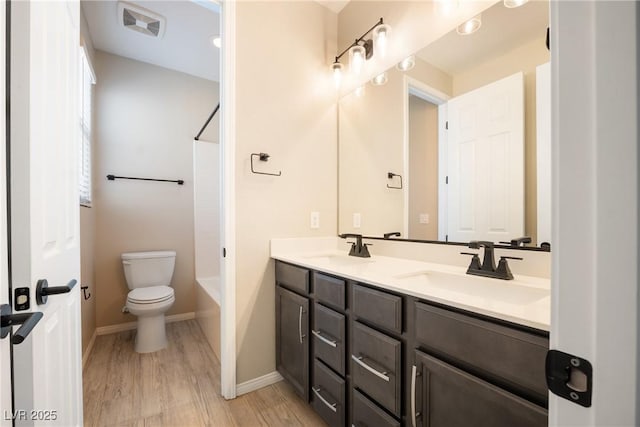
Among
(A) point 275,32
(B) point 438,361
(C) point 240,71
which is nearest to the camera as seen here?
(B) point 438,361

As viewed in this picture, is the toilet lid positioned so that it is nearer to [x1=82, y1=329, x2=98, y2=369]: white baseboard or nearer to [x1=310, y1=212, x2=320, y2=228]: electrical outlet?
[x1=82, y1=329, x2=98, y2=369]: white baseboard

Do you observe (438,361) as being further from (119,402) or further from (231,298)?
(119,402)

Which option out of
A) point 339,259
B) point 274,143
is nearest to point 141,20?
point 274,143

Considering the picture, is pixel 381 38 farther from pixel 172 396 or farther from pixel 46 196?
pixel 172 396

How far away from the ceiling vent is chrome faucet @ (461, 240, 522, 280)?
2.81 m

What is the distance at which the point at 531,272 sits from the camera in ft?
3.78

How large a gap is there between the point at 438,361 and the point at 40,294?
3.76 feet

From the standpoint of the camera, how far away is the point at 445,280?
4.18 feet

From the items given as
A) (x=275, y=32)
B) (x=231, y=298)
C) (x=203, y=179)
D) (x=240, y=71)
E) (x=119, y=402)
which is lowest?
(x=119, y=402)

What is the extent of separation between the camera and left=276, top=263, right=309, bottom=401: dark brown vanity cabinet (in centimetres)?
154

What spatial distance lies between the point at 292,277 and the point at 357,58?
5.11ft

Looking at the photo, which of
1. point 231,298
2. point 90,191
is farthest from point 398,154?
point 90,191

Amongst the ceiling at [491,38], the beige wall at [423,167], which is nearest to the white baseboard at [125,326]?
the beige wall at [423,167]

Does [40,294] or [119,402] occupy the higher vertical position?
[40,294]
